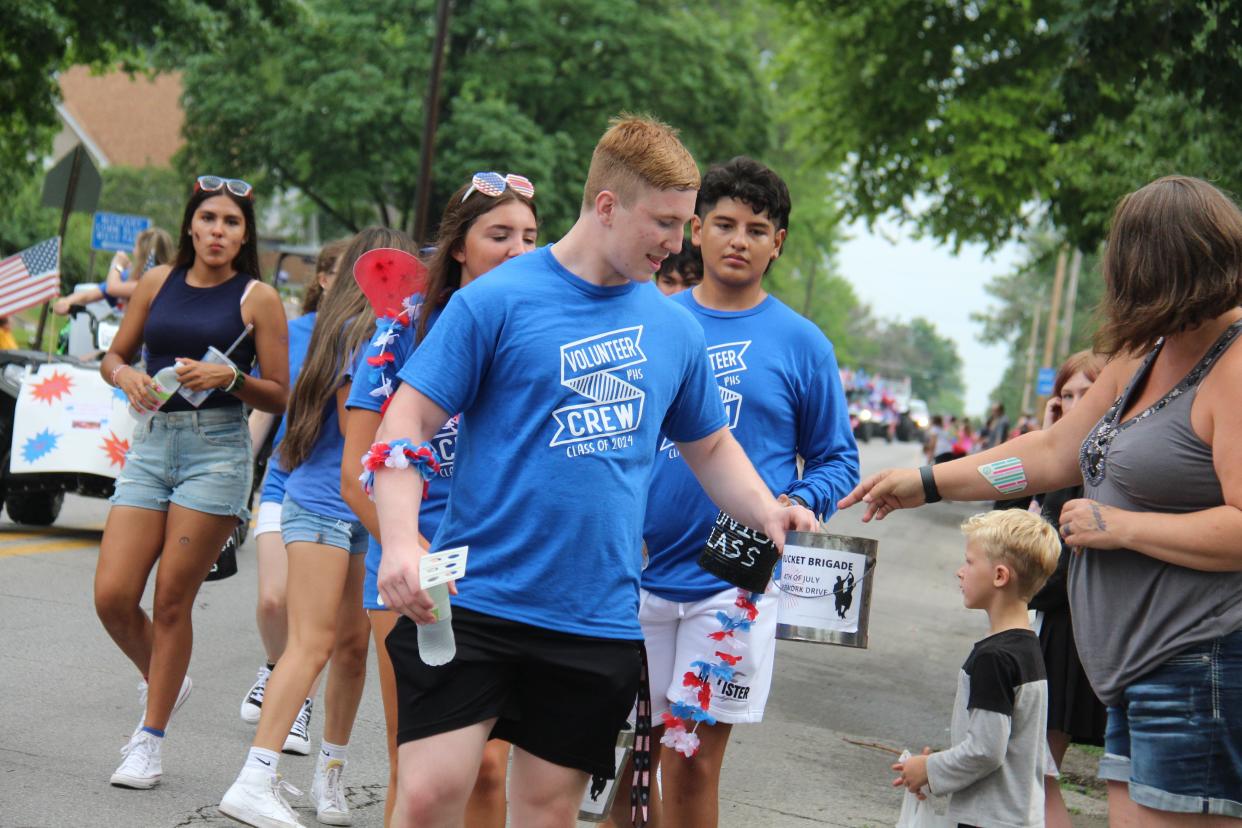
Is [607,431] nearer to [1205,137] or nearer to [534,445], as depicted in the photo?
[534,445]

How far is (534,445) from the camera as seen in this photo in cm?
334

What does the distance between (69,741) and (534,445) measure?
3.56 metres

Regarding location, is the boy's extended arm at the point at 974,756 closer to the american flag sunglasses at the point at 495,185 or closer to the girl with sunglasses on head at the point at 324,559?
the american flag sunglasses at the point at 495,185

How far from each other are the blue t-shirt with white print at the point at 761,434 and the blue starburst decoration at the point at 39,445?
23.8 feet

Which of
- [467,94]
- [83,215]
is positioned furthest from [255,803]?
[83,215]

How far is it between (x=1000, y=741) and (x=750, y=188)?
1797 millimetres

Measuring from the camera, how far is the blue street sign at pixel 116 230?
23.1 metres

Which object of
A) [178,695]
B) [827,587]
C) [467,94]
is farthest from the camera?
[467,94]

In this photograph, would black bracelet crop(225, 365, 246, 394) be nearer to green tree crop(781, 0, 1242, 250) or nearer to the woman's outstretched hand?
the woman's outstretched hand

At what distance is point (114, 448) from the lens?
1034 cm

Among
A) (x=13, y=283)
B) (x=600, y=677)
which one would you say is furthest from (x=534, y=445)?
(x=13, y=283)

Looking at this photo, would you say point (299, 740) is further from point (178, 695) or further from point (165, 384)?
point (165, 384)

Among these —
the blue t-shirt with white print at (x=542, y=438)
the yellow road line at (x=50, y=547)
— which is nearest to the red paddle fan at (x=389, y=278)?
the blue t-shirt with white print at (x=542, y=438)

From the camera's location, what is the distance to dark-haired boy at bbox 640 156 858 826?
178 inches
